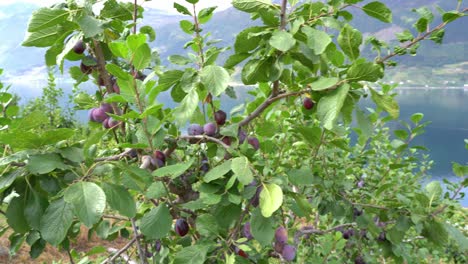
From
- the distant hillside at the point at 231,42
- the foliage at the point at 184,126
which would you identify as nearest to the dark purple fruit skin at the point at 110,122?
the foliage at the point at 184,126

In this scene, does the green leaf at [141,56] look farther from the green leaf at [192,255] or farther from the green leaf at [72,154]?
the green leaf at [192,255]

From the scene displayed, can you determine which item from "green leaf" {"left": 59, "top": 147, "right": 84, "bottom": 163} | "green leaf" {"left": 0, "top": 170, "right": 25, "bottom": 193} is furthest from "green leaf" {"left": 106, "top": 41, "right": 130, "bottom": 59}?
"green leaf" {"left": 0, "top": 170, "right": 25, "bottom": 193}

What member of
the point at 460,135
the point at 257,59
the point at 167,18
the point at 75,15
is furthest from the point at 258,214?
the point at 167,18

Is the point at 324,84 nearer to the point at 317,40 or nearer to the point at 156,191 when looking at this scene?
the point at 317,40

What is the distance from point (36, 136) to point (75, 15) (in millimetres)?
428

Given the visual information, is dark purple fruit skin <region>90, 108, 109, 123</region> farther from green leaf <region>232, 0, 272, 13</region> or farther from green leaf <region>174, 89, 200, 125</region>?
green leaf <region>232, 0, 272, 13</region>

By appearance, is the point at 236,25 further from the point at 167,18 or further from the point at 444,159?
the point at 444,159

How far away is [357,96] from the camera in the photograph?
0.96 metres

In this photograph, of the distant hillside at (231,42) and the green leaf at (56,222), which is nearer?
the green leaf at (56,222)

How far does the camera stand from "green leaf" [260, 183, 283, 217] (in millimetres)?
807

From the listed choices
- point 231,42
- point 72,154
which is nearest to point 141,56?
point 72,154

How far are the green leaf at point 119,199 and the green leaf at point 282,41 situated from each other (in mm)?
510

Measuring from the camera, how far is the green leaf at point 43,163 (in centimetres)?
80

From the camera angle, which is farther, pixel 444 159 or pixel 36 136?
pixel 444 159
